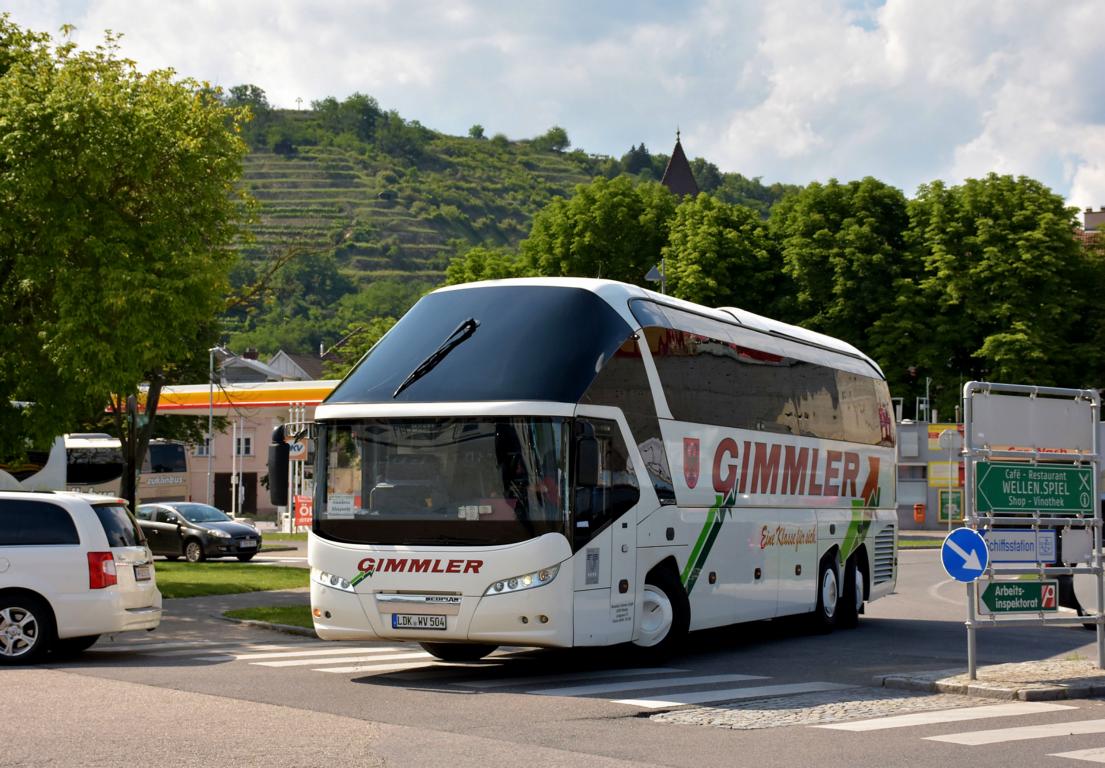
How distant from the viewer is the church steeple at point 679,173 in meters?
128

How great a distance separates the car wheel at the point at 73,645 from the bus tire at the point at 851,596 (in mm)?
10185

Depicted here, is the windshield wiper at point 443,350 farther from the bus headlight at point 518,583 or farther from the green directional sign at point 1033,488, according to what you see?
the green directional sign at point 1033,488

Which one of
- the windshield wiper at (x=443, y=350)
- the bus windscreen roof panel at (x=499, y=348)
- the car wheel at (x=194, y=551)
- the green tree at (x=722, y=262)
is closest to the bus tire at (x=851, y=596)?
the bus windscreen roof panel at (x=499, y=348)

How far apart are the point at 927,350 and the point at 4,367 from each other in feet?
143

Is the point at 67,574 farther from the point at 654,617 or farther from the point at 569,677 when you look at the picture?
the point at 654,617

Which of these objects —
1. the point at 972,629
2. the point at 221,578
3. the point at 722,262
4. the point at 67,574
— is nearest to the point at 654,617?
the point at 972,629

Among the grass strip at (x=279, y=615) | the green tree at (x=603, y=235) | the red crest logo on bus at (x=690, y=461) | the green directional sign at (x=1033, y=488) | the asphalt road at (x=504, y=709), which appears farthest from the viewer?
the green tree at (x=603, y=235)

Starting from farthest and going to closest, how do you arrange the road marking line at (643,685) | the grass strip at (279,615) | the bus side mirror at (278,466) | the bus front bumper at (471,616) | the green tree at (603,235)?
the green tree at (603,235) → the grass strip at (279,615) → the bus side mirror at (278,466) → the bus front bumper at (471,616) → the road marking line at (643,685)

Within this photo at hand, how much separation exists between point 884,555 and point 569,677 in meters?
10.2

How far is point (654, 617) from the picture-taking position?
51.2ft

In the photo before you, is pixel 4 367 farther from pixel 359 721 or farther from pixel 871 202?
pixel 871 202

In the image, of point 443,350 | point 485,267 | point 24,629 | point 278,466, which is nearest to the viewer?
point 443,350

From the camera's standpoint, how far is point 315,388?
6688 centimetres

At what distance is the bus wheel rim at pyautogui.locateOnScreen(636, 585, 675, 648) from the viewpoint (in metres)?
15.5
